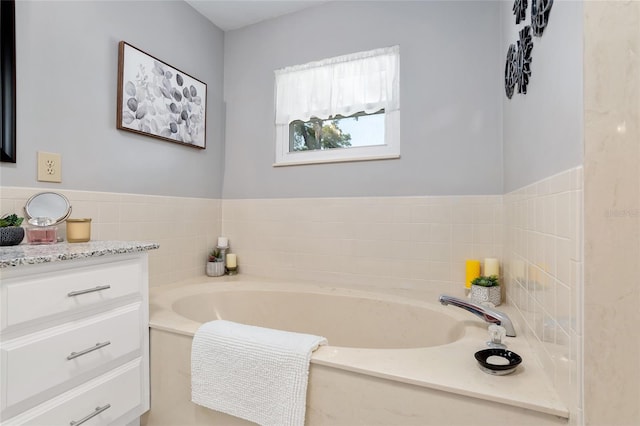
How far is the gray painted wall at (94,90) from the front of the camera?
1.39 m

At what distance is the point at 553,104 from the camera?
0.92 m

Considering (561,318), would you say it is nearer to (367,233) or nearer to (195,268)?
(367,233)

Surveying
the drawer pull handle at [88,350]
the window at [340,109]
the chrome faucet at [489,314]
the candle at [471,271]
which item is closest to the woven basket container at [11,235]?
the drawer pull handle at [88,350]

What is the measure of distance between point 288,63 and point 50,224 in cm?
169

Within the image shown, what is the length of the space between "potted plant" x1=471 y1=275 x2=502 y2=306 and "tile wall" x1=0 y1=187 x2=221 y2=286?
68.2 inches

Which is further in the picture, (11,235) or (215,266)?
(215,266)

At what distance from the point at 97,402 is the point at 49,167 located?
39.2 inches

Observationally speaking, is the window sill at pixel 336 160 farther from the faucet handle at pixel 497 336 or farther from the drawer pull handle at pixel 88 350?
the drawer pull handle at pixel 88 350

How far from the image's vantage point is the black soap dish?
959mm

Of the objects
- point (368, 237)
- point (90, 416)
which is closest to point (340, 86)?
point (368, 237)

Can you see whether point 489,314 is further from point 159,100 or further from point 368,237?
point 159,100

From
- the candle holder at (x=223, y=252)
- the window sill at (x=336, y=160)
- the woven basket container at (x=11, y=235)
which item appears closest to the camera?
the woven basket container at (x=11, y=235)

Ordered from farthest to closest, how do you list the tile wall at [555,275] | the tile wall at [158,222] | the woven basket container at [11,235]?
1. the tile wall at [158,222]
2. the woven basket container at [11,235]
3. the tile wall at [555,275]

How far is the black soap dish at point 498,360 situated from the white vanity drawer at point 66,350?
1243 mm
